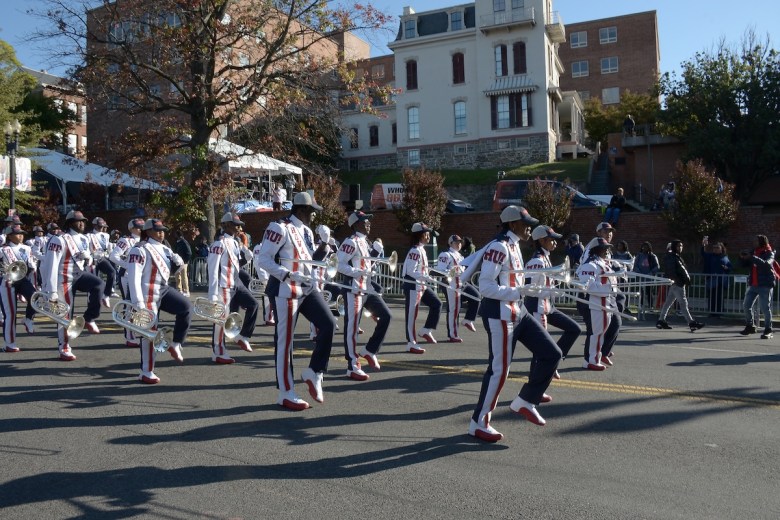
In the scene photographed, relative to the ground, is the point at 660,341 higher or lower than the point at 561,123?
lower

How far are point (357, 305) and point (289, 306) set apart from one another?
7.37 ft

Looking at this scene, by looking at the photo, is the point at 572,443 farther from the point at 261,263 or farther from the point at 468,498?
the point at 261,263

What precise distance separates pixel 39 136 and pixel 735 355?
102ft

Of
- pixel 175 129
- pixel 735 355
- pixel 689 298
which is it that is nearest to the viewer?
pixel 735 355

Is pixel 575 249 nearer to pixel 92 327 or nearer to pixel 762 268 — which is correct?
pixel 762 268

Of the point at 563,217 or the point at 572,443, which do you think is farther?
the point at 563,217

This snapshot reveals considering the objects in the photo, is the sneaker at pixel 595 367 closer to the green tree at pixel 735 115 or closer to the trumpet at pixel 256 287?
the trumpet at pixel 256 287

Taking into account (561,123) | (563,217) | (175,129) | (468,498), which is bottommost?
(468,498)

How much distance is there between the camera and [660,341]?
13.5 metres

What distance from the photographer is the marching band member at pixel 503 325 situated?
21.3 feet

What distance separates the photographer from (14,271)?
11.3 metres

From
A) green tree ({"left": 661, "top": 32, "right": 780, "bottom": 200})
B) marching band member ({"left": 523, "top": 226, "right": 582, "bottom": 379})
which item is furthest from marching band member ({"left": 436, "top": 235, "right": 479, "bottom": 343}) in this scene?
green tree ({"left": 661, "top": 32, "right": 780, "bottom": 200})

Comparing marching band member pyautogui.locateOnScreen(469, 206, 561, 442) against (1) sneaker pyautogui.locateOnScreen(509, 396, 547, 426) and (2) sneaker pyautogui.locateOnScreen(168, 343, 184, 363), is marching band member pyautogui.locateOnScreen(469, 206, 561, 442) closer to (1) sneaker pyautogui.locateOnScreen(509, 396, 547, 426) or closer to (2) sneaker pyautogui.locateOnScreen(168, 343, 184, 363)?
(1) sneaker pyautogui.locateOnScreen(509, 396, 547, 426)

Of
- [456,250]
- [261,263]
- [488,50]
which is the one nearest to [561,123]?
[488,50]
